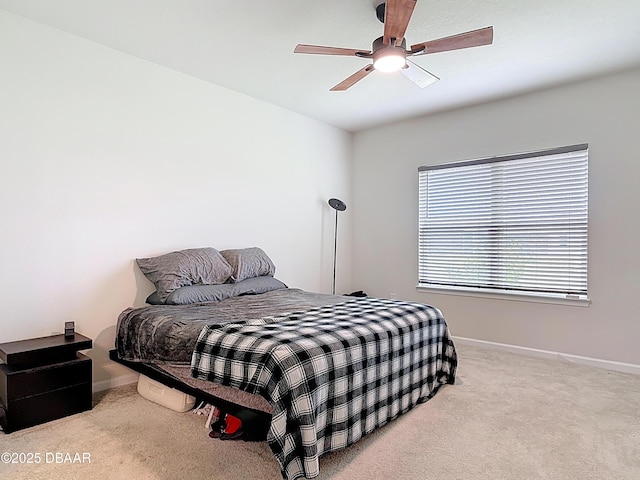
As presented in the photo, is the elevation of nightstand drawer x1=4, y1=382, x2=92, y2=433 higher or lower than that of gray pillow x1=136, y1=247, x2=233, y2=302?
lower

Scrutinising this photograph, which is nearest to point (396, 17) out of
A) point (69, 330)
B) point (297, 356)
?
point (297, 356)

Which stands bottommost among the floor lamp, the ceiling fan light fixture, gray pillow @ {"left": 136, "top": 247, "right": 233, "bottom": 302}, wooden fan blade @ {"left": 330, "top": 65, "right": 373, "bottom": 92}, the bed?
the bed

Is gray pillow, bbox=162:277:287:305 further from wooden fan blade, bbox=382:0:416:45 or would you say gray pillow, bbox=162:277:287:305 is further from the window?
wooden fan blade, bbox=382:0:416:45

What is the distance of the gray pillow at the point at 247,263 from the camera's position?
142 inches

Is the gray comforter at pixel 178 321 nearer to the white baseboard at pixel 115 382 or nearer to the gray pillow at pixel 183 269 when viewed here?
the gray pillow at pixel 183 269

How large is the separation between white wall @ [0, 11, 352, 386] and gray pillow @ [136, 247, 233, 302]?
19 cm

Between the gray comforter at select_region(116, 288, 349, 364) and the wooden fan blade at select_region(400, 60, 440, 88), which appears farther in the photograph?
the wooden fan blade at select_region(400, 60, 440, 88)

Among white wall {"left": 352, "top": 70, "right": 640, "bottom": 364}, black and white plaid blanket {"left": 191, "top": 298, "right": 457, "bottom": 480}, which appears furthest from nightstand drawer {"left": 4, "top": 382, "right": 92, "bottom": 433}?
white wall {"left": 352, "top": 70, "right": 640, "bottom": 364}

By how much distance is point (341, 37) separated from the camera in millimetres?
2898

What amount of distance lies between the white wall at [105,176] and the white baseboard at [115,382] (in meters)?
0.02

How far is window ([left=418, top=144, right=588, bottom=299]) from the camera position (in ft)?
12.4

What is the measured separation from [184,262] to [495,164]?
3216 millimetres

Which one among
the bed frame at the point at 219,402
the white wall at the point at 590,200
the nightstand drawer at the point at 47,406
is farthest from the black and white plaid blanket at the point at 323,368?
the white wall at the point at 590,200

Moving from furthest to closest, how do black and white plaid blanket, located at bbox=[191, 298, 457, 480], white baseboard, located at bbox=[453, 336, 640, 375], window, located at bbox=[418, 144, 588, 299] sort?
window, located at bbox=[418, 144, 588, 299] < white baseboard, located at bbox=[453, 336, 640, 375] < black and white plaid blanket, located at bbox=[191, 298, 457, 480]
